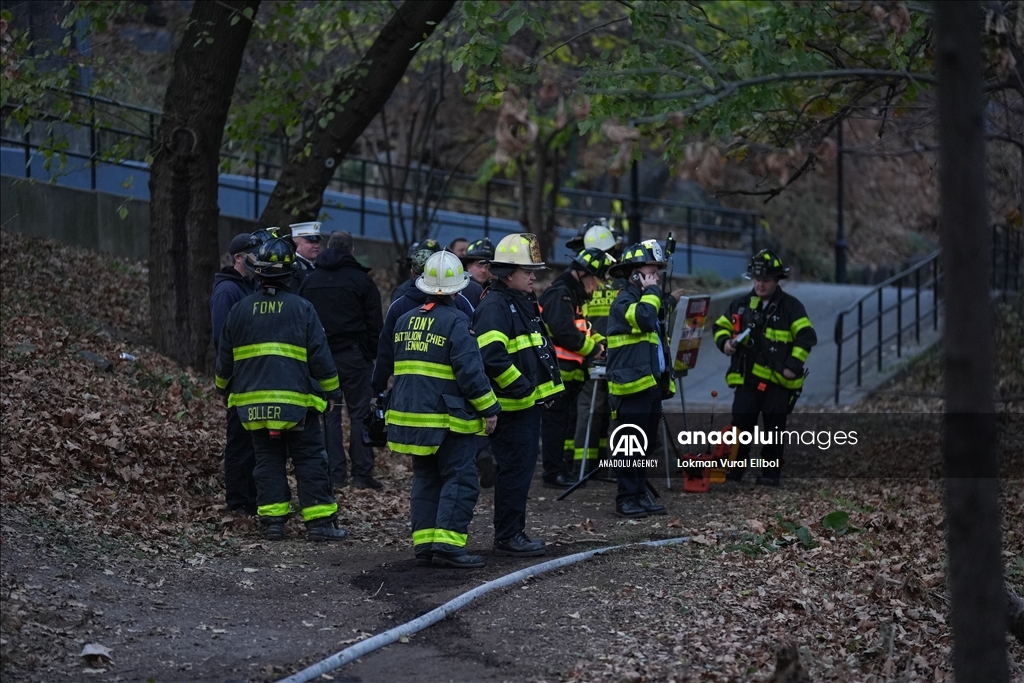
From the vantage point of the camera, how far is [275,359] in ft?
27.1

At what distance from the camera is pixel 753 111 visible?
10383 mm

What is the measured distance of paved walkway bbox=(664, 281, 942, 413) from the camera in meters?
15.9

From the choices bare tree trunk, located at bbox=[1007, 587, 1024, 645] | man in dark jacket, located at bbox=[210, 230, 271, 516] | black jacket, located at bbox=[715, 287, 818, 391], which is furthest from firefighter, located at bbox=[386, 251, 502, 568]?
black jacket, located at bbox=[715, 287, 818, 391]

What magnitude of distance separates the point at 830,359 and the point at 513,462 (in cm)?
1068

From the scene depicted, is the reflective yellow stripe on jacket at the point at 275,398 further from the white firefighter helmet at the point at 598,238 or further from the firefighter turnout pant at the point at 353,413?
the white firefighter helmet at the point at 598,238

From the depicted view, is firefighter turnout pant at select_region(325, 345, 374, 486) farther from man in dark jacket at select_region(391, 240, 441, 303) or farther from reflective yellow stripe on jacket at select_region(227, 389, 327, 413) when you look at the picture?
reflective yellow stripe on jacket at select_region(227, 389, 327, 413)

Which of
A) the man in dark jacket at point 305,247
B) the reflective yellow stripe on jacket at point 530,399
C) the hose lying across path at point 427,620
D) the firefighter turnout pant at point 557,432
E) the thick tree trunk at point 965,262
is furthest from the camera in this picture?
the firefighter turnout pant at point 557,432

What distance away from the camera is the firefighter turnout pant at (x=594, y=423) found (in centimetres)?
1112

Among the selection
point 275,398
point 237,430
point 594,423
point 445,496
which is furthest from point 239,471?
point 594,423

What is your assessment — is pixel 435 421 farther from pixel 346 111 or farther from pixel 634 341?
pixel 346 111

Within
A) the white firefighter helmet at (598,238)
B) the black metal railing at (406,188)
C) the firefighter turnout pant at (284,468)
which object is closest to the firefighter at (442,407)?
the firefighter turnout pant at (284,468)

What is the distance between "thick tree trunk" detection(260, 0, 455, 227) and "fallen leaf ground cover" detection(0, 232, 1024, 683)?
92.9 inches

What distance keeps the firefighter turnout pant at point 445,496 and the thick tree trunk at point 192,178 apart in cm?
568

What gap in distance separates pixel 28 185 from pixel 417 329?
907cm
